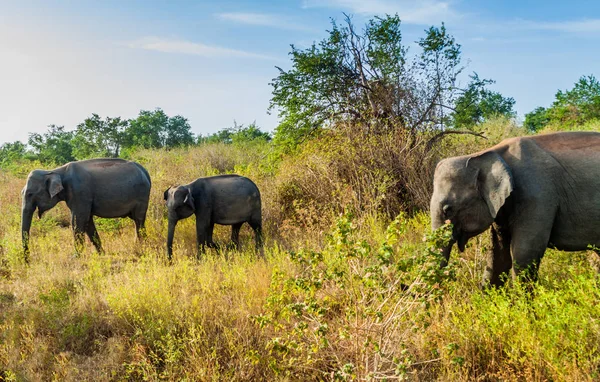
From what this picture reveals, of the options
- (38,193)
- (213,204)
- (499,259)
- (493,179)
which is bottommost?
(499,259)

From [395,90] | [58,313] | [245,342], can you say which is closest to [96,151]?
[395,90]

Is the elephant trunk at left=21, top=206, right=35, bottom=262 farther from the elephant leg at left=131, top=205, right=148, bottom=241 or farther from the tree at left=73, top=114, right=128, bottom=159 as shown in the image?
the tree at left=73, top=114, right=128, bottom=159

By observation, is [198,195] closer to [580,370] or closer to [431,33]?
[580,370]

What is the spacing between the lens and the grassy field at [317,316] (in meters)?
3.50

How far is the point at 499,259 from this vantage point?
17.2ft

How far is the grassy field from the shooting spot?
3.50 meters

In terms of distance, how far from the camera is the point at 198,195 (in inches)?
337

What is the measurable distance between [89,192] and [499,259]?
318 inches

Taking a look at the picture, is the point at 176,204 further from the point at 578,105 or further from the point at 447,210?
the point at 578,105

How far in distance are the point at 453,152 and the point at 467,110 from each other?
10.6ft

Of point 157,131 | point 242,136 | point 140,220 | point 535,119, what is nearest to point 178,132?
point 157,131

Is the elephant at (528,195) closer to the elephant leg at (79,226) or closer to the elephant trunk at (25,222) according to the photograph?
the elephant leg at (79,226)

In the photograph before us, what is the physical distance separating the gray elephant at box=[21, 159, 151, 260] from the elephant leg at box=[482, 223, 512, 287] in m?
7.58

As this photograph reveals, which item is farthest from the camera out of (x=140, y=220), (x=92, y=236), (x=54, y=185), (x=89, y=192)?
(x=140, y=220)
